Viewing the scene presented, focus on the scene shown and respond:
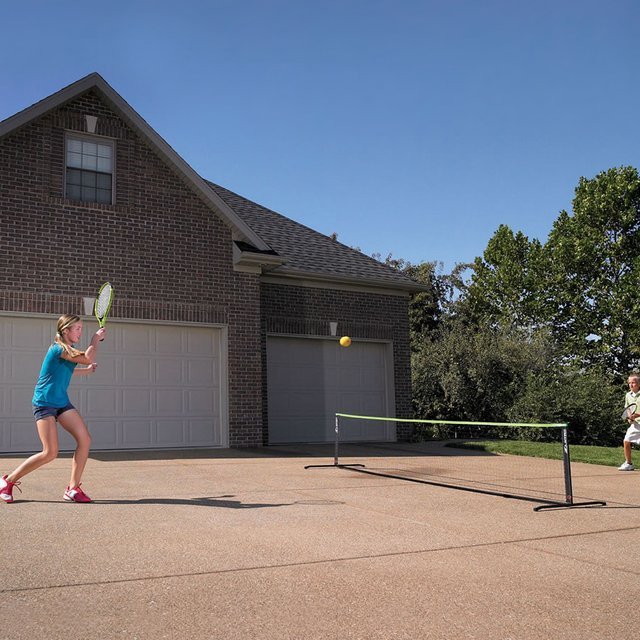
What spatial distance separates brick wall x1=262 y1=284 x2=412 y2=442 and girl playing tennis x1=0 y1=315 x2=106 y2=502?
29.3ft

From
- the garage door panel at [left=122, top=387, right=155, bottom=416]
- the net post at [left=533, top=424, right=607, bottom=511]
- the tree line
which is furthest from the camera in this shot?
the tree line

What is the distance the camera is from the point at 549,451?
14727 millimetres

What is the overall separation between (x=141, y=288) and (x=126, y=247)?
0.87m

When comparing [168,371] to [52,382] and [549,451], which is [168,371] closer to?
[52,382]

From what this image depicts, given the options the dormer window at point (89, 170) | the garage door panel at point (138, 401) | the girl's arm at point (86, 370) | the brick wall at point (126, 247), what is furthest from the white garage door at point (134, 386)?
the girl's arm at point (86, 370)

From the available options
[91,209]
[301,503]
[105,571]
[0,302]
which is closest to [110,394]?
[0,302]

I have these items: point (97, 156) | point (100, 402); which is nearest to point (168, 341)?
point (100, 402)

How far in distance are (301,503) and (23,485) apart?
3.57 m

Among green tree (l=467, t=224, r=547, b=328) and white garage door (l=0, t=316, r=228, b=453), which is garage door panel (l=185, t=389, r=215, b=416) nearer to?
white garage door (l=0, t=316, r=228, b=453)

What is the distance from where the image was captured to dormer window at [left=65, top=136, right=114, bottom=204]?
1443 centimetres

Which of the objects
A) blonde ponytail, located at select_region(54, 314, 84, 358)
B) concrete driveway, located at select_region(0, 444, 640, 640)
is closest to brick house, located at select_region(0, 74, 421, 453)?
concrete driveway, located at select_region(0, 444, 640, 640)

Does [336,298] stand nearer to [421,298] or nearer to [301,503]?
[301,503]

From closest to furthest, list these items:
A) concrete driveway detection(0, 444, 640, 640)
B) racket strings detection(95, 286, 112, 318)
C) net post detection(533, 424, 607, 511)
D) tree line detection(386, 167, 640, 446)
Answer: concrete driveway detection(0, 444, 640, 640) → net post detection(533, 424, 607, 511) → racket strings detection(95, 286, 112, 318) → tree line detection(386, 167, 640, 446)

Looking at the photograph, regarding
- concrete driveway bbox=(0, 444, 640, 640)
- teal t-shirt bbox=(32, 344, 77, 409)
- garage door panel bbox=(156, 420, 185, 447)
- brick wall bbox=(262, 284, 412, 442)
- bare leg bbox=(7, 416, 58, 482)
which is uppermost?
brick wall bbox=(262, 284, 412, 442)
